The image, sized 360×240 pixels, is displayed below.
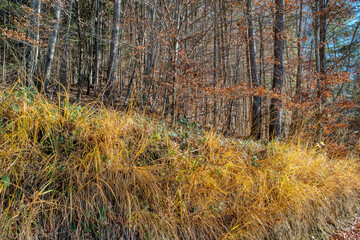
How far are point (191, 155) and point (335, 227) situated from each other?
2.69 meters

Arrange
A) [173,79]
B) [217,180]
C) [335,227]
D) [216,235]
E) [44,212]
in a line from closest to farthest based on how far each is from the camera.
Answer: [44,212] < [216,235] < [217,180] < [335,227] < [173,79]

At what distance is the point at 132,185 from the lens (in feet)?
8.41

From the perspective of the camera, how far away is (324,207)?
3572mm

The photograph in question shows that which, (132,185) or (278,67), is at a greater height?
(278,67)

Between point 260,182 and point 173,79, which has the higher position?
point 173,79

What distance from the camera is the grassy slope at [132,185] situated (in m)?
2.09

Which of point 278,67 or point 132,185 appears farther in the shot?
point 278,67

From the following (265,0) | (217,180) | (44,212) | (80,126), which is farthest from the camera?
(265,0)

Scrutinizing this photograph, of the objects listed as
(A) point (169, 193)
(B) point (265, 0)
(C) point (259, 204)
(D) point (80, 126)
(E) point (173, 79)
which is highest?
(B) point (265, 0)

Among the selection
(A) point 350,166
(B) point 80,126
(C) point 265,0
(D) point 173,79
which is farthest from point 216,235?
(C) point 265,0

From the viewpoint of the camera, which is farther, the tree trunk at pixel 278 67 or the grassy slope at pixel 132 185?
the tree trunk at pixel 278 67

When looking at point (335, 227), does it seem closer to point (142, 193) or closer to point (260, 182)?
point (260, 182)

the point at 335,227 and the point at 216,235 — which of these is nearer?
the point at 216,235

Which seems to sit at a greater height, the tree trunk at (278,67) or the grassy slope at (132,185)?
the tree trunk at (278,67)
